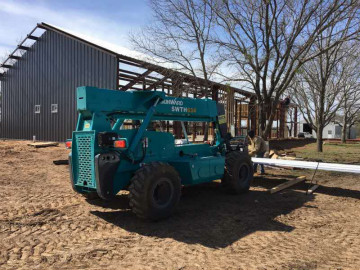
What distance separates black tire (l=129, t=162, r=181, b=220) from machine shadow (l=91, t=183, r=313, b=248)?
0.73ft

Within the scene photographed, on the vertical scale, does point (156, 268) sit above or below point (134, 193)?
below

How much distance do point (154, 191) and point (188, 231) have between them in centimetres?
89

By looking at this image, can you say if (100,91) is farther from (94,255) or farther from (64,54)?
(64,54)

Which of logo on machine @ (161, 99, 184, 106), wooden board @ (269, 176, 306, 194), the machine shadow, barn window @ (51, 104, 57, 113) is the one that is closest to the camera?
the machine shadow

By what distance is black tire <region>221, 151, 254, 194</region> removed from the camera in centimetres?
745

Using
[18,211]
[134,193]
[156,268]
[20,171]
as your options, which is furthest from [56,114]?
[156,268]

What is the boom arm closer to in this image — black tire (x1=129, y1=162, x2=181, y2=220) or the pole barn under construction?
black tire (x1=129, y1=162, x2=181, y2=220)

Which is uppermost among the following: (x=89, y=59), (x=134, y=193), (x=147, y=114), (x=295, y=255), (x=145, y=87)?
(x=89, y=59)

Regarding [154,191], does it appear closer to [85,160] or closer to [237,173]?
[85,160]

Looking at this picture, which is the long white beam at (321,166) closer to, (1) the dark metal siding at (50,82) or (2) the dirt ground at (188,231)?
(2) the dirt ground at (188,231)

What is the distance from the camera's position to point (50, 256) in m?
4.03

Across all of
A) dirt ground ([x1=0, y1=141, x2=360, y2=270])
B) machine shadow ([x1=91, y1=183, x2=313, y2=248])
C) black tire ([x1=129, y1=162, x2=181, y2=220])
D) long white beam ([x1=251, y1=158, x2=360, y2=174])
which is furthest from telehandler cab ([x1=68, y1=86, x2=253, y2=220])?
long white beam ([x1=251, y1=158, x2=360, y2=174])

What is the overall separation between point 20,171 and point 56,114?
975 cm

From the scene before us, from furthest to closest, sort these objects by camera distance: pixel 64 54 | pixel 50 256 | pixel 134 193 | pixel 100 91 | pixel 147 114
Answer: pixel 64 54 → pixel 147 114 → pixel 100 91 → pixel 134 193 → pixel 50 256
